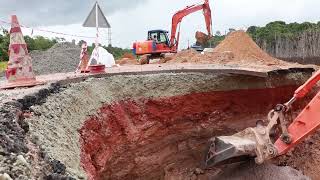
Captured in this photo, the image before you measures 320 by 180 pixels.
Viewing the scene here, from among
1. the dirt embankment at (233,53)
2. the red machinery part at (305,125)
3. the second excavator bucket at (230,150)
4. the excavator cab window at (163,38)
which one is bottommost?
the second excavator bucket at (230,150)

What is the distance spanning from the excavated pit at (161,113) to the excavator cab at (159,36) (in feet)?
34.3

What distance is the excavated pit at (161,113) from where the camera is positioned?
7.20m

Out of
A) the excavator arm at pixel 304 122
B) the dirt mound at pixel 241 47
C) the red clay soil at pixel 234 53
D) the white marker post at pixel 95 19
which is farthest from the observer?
the dirt mound at pixel 241 47

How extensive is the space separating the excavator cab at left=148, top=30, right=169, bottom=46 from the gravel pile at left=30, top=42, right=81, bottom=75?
3.58 meters

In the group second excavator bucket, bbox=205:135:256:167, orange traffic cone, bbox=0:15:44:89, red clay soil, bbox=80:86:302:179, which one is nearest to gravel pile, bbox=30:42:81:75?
red clay soil, bbox=80:86:302:179

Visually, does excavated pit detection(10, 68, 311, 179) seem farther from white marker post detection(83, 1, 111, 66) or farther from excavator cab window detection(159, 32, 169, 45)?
excavator cab window detection(159, 32, 169, 45)

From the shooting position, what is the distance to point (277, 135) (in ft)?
26.2

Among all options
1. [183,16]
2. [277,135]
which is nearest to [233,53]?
[183,16]

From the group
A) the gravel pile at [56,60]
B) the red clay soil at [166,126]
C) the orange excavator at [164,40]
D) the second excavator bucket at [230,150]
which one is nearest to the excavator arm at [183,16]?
the orange excavator at [164,40]

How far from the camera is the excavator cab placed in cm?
2059

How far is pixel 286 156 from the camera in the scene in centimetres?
1006

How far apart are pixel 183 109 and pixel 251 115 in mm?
1675

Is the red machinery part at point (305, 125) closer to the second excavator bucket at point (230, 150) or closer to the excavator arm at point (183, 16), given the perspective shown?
the second excavator bucket at point (230, 150)

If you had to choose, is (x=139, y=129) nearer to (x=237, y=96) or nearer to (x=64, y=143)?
(x=237, y=96)
